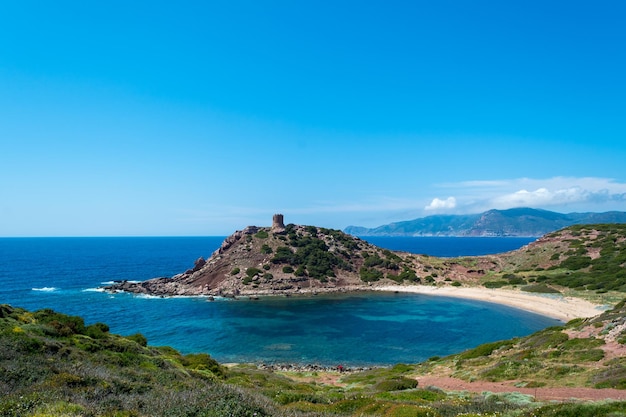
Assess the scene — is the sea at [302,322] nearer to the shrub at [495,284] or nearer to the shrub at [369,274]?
the shrub at [369,274]

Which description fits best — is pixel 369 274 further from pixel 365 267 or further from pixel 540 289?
pixel 540 289

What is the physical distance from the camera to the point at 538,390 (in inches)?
827

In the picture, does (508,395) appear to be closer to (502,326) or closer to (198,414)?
(198,414)

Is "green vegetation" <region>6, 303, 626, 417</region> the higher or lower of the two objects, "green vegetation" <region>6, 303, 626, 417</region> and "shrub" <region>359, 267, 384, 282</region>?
the higher

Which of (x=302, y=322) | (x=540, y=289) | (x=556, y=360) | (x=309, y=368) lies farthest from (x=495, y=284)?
(x=556, y=360)

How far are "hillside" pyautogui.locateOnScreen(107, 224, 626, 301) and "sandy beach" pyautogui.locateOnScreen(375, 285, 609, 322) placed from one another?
438cm

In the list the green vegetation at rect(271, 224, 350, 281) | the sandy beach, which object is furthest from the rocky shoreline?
the green vegetation at rect(271, 224, 350, 281)

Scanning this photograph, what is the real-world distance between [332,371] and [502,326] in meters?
33.6

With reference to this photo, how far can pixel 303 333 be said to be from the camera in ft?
191

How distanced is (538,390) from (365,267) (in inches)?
3525

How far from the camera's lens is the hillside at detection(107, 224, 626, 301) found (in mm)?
90688

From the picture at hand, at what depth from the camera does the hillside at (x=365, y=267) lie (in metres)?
90.7

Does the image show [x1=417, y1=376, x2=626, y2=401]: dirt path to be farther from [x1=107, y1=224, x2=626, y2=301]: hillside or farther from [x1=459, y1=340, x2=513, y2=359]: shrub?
[x1=107, y1=224, x2=626, y2=301]: hillside

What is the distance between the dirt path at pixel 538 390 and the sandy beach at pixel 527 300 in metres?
44.1
